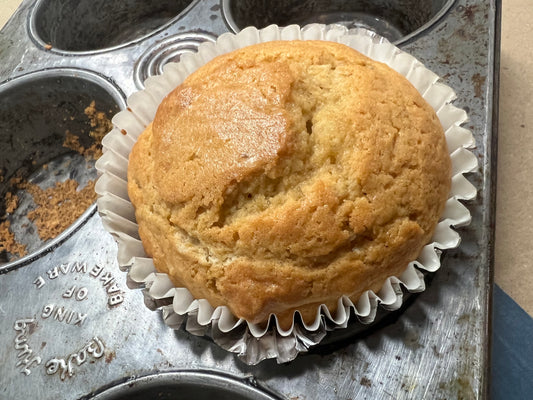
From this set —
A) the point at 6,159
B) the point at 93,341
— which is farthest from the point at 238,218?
the point at 6,159

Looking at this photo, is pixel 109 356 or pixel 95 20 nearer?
pixel 109 356

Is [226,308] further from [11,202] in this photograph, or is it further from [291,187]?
[11,202]

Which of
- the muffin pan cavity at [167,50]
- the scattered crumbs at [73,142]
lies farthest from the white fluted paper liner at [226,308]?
the scattered crumbs at [73,142]

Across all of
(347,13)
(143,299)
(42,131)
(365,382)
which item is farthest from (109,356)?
(347,13)

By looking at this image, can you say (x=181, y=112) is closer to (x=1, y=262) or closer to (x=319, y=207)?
(x=319, y=207)

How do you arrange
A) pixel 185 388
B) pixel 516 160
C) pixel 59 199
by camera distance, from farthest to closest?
1. pixel 59 199
2. pixel 516 160
3. pixel 185 388

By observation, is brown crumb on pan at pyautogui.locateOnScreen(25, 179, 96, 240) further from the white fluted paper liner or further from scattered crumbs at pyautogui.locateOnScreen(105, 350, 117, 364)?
scattered crumbs at pyautogui.locateOnScreen(105, 350, 117, 364)

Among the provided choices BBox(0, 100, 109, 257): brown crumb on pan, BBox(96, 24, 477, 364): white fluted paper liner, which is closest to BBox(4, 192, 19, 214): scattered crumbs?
BBox(0, 100, 109, 257): brown crumb on pan

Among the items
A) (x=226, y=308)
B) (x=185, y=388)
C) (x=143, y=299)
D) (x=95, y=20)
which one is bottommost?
(x=185, y=388)
